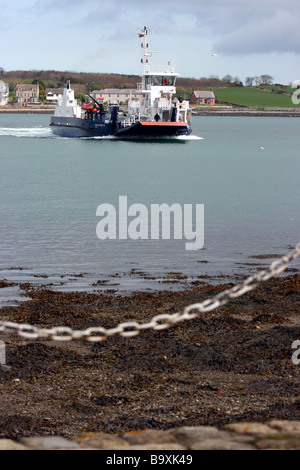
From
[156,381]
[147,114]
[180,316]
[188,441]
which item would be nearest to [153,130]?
[147,114]

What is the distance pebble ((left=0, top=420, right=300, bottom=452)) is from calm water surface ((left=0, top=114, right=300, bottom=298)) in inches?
483

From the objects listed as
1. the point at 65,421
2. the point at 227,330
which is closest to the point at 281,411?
the point at 65,421

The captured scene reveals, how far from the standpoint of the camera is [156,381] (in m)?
9.84

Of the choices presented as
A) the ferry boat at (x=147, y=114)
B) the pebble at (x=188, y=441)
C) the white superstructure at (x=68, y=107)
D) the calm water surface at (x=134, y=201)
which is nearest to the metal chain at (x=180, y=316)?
the pebble at (x=188, y=441)

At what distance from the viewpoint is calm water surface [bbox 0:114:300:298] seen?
20188mm

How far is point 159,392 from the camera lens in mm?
9367

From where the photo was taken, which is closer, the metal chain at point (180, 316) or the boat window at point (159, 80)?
the metal chain at point (180, 316)

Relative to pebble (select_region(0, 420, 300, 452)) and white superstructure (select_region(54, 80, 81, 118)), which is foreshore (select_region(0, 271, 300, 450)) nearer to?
pebble (select_region(0, 420, 300, 452))

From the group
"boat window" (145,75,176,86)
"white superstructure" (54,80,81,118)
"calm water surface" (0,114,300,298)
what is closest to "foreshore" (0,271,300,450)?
"calm water surface" (0,114,300,298)

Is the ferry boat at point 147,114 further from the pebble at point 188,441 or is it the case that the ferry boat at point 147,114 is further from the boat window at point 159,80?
the pebble at point 188,441

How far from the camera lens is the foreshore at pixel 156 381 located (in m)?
5.05

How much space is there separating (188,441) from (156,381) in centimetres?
503

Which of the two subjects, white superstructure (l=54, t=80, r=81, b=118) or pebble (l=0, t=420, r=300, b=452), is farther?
white superstructure (l=54, t=80, r=81, b=118)

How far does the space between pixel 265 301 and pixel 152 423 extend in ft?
25.2
